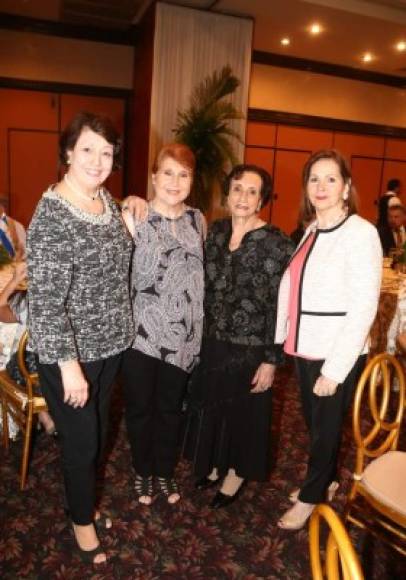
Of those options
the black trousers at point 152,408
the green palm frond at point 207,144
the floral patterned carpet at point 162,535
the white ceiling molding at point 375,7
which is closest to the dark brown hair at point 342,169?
the black trousers at point 152,408

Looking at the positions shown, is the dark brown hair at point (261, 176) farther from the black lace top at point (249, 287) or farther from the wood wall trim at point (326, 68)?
the wood wall trim at point (326, 68)

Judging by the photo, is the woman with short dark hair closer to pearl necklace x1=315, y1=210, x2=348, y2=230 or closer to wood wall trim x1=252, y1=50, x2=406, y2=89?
pearl necklace x1=315, y1=210, x2=348, y2=230

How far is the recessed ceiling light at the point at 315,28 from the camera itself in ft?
20.5

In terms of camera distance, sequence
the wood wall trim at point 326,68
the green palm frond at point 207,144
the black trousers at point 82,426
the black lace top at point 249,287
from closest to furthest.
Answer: the black trousers at point 82,426 < the black lace top at point 249,287 < the green palm frond at point 207,144 < the wood wall trim at point 326,68

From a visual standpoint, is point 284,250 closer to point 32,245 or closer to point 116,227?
point 116,227

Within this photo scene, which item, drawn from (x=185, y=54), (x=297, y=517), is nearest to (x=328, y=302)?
(x=297, y=517)

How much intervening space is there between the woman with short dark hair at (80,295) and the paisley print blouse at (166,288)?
0.14 metres

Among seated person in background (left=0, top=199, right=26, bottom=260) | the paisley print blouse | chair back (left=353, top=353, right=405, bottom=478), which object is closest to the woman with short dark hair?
the paisley print blouse

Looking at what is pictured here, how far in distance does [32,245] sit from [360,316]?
1.07 metres

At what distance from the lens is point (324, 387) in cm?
177

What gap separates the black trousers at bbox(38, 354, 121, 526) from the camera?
1670 millimetres

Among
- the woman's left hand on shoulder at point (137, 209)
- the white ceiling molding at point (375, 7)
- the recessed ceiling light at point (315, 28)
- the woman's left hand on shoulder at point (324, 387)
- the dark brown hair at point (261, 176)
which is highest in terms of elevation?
the white ceiling molding at point (375, 7)

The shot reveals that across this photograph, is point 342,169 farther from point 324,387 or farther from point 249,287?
point 324,387

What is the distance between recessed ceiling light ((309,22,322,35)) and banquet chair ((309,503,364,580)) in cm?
656
